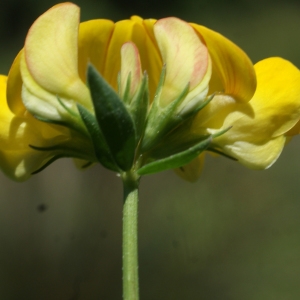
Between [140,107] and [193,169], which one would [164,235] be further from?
[140,107]

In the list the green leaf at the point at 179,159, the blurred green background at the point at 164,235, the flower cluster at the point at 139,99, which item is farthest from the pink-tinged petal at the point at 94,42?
the blurred green background at the point at 164,235

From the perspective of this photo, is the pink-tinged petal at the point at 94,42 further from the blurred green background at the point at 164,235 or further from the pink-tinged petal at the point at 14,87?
the blurred green background at the point at 164,235

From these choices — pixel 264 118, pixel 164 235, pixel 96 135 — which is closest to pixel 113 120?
pixel 96 135

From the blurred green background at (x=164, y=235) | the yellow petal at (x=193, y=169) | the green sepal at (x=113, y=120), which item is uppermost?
the green sepal at (x=113, y=120)

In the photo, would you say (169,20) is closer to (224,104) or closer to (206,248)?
(224,104)

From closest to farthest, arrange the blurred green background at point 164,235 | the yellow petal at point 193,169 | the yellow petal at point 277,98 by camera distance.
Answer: the yellow petal at point 277,98, the yellow petal at point 193,169, the blurred green background at point 164,235

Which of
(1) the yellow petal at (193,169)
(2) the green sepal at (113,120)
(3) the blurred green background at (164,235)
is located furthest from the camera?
(3) the blurred green background at (164,235)

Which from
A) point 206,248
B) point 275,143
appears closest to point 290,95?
point 275,143
